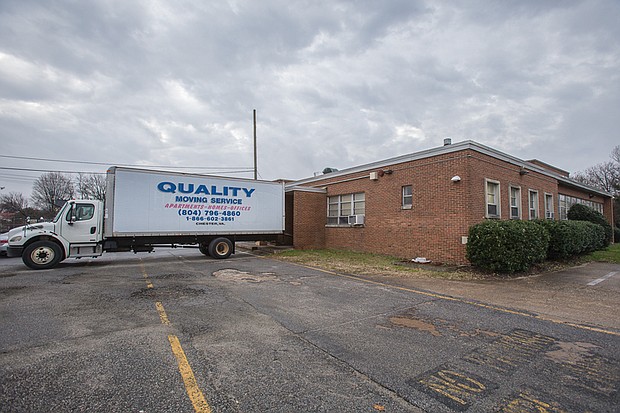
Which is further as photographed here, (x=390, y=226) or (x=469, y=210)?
(x=390, y=226)

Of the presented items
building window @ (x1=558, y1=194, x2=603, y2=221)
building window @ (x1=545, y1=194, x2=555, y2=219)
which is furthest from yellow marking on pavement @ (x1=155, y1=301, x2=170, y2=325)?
building window @ (x1=558, y1=194, x2=603, y2=221)

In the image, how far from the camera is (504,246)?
9570mm

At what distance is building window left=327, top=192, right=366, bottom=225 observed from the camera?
16.7 m

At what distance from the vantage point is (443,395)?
2.91 m

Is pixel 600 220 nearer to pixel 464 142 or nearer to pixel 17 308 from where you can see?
pixel 464 142

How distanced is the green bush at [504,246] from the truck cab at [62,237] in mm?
12929

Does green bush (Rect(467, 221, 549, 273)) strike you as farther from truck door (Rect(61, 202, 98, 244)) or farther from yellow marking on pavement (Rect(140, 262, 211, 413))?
truck door (Rect(61, 202, 98, 244))

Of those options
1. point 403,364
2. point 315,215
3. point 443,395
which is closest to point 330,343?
point 403,364

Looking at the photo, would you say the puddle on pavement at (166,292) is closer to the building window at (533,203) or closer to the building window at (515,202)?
the building window at (515,202)

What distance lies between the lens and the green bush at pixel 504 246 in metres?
9.58

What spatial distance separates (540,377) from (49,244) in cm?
1350

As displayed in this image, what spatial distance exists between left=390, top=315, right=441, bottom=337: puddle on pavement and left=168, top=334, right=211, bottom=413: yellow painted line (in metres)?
3.07

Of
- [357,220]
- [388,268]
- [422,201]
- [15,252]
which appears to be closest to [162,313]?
[388,268]

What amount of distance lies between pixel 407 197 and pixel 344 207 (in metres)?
4.34
